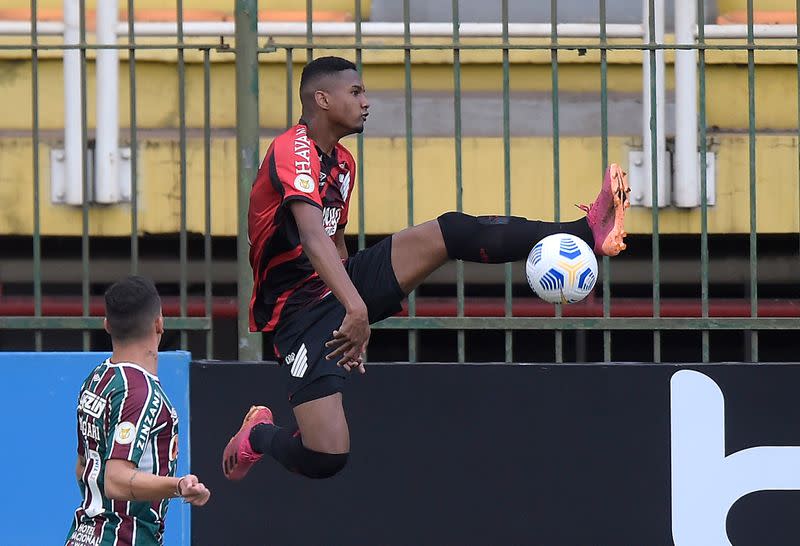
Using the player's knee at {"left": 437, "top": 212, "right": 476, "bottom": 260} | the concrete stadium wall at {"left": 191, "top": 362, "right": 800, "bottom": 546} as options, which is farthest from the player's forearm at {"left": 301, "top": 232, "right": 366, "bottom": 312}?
the concrete stadium wall at {"left": 191, "top": 362, "right": 800, "bottom": 546}

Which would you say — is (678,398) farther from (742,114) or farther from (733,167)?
(742,114)

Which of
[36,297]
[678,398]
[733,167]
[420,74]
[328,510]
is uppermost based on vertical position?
[420,74]

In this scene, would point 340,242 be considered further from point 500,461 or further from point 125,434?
point 125,434

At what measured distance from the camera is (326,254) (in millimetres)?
5188

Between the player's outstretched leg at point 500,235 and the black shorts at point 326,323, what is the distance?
71mm

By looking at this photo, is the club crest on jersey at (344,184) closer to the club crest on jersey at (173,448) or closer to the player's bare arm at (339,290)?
the player's bare arm at (339,290)

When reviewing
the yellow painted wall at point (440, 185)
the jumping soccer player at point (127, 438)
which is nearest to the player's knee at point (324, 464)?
the jumping soccer player at point (127, 438)

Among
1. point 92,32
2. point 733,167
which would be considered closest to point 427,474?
point 733,167

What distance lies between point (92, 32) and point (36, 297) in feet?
7.90

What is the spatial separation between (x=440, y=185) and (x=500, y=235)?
2273mm

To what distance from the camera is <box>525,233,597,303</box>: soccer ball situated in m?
5.22

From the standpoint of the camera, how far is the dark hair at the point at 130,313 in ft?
13.6

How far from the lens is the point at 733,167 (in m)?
7.61

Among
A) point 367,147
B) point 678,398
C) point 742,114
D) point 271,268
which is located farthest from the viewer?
point 742,114
